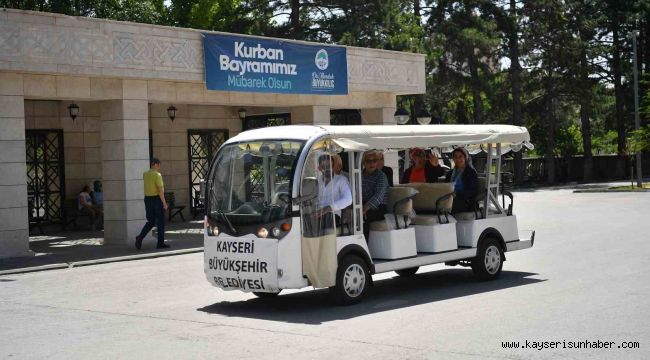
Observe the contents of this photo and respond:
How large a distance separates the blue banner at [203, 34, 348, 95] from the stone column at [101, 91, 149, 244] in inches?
78.2

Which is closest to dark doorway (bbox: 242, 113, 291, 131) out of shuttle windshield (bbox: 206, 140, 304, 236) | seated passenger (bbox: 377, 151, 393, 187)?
seated passenger (bbox: 377, 151, 393, 187)

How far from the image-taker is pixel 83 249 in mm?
19891

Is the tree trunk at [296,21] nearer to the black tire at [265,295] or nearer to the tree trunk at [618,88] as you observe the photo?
the tree trunk at [618,88]

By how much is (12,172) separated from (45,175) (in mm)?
6930

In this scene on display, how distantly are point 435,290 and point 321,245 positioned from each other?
2.27 m

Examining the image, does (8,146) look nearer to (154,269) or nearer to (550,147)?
(154,269)

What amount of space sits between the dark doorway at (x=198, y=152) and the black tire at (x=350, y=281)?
17706mm

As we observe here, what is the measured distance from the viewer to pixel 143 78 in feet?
66.0

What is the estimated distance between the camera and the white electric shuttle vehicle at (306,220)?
10867 mm

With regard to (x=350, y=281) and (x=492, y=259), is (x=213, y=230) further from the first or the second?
(x=492, y=259)

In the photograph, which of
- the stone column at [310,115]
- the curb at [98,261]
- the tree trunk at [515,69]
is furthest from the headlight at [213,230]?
the tree trunk at [515,69]

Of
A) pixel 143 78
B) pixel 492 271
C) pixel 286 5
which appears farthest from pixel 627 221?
pixel 286 5

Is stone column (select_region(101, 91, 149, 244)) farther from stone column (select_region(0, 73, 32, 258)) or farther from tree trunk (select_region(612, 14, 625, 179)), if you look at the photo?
tree trunk (select_region(612, 14, 625, 179))

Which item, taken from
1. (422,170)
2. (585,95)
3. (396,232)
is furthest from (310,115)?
(585,95)
